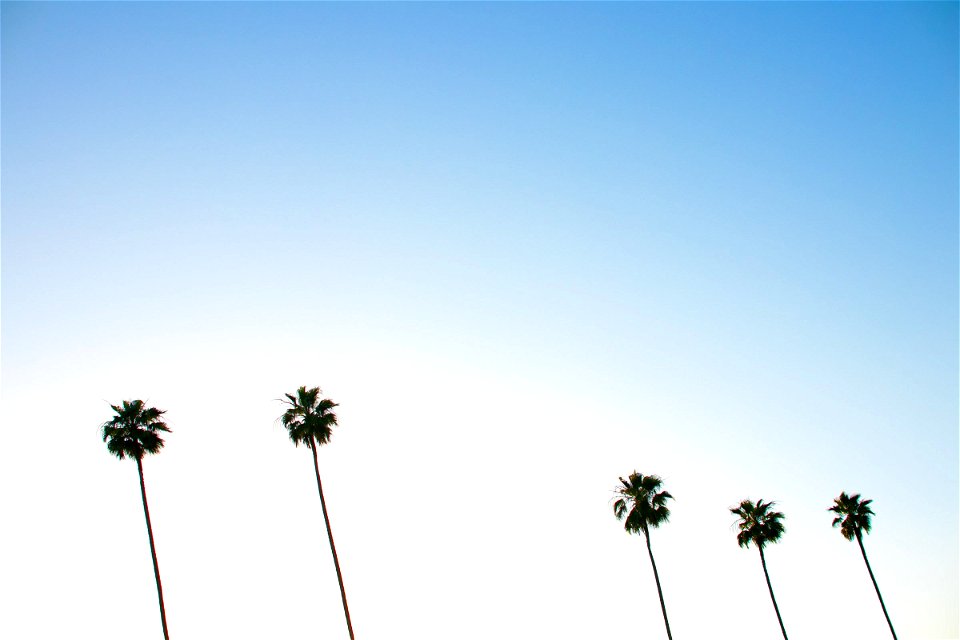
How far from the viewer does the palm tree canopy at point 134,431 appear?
41031 mm

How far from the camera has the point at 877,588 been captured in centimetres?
5994

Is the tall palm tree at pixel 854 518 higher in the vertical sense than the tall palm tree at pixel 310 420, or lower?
lower

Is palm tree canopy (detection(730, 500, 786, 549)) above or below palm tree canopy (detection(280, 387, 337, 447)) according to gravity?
below

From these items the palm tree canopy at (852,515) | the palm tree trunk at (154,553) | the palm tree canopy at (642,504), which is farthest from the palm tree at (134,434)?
the palm tree canopy at (852,515)

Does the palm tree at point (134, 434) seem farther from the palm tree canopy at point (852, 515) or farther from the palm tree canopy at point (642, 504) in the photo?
the palm tree canopy at point (852, 515)

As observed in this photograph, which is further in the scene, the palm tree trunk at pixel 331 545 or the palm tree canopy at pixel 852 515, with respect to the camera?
the palm tree canopy at pixel 852 515

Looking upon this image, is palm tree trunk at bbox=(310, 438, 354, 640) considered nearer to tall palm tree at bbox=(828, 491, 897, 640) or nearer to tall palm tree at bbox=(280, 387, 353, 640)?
tall palm tree at bbox=(280, 387, 353, 640)

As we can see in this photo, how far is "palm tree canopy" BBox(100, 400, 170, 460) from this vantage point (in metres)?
41.0

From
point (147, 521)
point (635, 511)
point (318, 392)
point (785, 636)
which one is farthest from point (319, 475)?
point (785, 636)

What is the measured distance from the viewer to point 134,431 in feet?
136

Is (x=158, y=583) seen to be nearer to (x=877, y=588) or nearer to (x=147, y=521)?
(x=147, y=521)

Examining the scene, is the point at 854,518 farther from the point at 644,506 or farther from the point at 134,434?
the point at 134,434

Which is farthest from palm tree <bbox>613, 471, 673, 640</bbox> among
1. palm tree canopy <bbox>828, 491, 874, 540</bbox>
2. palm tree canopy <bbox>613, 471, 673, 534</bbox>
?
palm tree canopy <bbox>828, 491, 874, 540</bbox>

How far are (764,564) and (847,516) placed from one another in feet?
36.4
